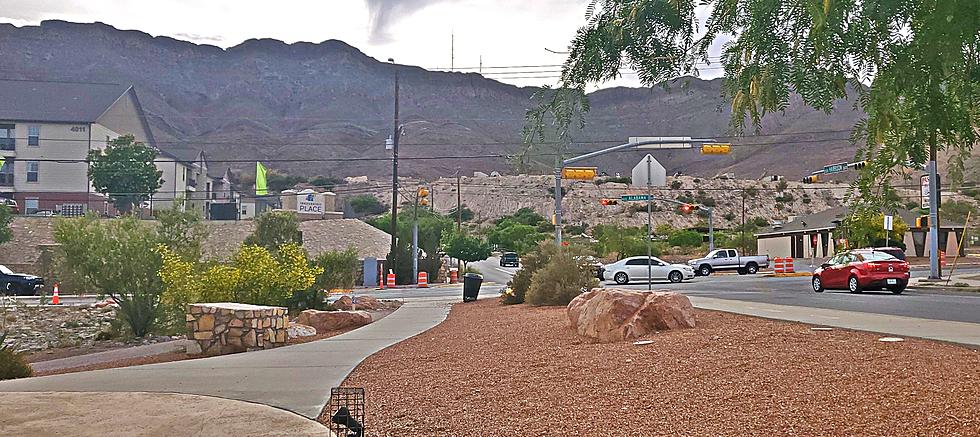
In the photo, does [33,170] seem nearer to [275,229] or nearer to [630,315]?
[275,229]

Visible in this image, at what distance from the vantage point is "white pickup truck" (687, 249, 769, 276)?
183ft

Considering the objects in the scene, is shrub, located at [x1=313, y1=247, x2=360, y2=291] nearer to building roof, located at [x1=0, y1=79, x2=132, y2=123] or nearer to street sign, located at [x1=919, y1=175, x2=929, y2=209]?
street sign, located at [x1=919, y1=175, x2=929, y2=209]

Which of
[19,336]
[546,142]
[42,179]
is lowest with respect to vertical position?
[19,336]

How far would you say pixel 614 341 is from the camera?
1410 centimetres

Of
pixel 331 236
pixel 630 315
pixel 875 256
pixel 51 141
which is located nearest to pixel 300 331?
pixel 630 315

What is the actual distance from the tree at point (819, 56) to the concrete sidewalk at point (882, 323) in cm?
578

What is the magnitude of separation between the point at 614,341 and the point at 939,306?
11.2 m

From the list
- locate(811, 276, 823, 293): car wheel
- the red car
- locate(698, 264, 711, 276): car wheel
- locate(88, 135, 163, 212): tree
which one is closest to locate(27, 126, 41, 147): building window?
locate(88, 135, 163, 212): tree

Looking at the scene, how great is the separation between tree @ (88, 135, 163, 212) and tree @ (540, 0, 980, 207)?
83.8 m

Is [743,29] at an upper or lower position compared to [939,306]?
upper

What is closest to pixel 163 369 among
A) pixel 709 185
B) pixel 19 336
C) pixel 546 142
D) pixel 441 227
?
pixel 546 142

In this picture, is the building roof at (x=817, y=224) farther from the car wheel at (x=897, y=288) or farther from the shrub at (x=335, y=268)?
the shrub at (x=335, y=268)

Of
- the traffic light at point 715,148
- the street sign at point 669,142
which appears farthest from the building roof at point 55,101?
the traffic light at point 715,148

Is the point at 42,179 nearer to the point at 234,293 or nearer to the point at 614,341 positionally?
the point at 234,293
